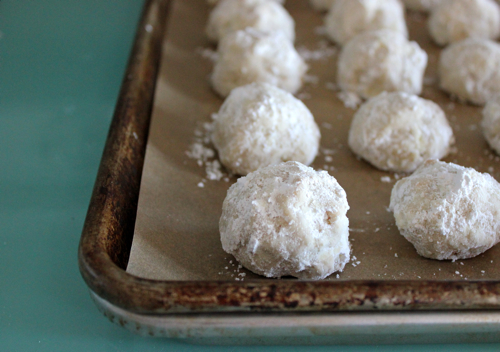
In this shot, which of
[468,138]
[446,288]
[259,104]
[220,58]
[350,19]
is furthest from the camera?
[350,19]

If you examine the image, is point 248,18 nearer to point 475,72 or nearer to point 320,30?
point 320,30

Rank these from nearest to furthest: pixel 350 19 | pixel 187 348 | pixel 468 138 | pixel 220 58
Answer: pixel 187 348, pixel 468 138, pixel 220 58, pixel 350 19

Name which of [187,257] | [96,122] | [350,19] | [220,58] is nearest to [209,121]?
[220,58]

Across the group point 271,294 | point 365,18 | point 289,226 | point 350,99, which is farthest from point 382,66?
point 271,294

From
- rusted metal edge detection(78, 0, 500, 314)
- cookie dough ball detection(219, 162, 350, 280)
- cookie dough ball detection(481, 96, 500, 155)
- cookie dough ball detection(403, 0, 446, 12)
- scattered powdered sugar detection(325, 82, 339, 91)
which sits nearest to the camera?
rusted metal edge detection(78, 0, 500, 314)

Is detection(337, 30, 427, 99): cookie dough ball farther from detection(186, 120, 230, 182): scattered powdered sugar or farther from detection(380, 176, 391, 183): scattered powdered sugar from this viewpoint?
detection(186, 120, 230, 182): scattered powdered sugar

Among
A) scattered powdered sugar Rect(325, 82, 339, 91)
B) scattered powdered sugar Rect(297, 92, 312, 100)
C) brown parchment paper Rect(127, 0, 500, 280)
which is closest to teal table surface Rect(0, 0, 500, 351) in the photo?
brown parchment paper Rect(127, 0, 500, 280)

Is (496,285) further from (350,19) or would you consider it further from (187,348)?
(350,19)

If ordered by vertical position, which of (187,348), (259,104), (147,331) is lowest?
(187,348)
